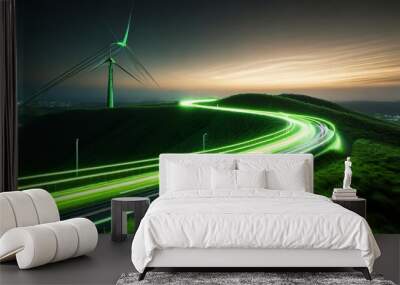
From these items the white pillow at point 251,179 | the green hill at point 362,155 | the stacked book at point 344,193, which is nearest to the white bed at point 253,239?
the white pillow at point 251,179

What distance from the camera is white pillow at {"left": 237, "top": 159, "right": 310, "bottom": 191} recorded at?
294 inches

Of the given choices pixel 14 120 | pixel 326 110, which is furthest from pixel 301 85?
pixel 14 120

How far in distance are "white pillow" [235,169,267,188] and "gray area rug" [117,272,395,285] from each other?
1.78 metres

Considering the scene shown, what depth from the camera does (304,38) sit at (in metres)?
8.78

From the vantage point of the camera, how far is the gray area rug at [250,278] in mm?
5300

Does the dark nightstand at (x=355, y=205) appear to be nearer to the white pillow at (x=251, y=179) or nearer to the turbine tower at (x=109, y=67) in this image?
the white pillow at (x=251, y=179)

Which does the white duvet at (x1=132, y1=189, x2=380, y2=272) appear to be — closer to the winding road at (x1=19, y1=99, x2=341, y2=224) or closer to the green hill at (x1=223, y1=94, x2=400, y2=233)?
the green hill at (x1=223, y1=94, x2=400, y2=233)

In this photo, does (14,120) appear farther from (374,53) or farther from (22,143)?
(374,53)

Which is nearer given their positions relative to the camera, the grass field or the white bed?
the white bed

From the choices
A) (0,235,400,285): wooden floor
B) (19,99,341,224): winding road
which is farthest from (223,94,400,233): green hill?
(0,235,400,285): wooden floor

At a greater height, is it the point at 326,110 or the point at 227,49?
the point at 227,49

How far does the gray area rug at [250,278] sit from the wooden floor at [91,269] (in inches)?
8.6

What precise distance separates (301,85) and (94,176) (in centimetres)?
295

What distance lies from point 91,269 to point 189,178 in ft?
6.45
